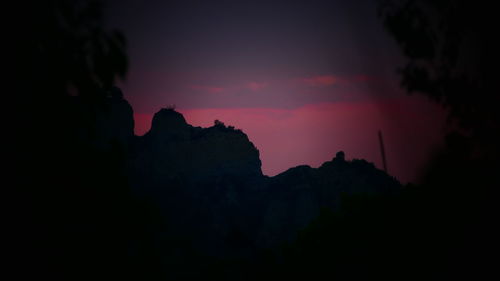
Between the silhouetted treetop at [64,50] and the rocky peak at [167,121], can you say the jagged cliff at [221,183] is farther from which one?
the silhouetted treetop at [64,50]

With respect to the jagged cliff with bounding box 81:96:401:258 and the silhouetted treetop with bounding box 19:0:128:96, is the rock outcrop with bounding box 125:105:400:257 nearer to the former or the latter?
the jagged cliff with bounding box 81:96:401:258

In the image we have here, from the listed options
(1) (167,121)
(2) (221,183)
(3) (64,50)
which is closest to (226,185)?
(2) (221,183)

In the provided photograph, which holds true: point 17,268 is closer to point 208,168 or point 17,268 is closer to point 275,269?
point 275,269

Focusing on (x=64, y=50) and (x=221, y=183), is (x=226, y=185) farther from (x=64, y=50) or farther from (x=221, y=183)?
(x=64, y=50)

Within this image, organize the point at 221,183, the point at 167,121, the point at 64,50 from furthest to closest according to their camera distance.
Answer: the point at 167,121 → the point at 221,183 → the point at 64,50

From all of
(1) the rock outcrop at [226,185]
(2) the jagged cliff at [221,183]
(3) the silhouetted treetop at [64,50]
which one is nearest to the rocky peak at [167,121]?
(2) the jagged cliff at [221,183]

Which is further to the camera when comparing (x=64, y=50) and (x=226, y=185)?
(x=226, y=185)

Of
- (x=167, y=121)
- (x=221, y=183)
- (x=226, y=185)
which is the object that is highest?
(x=167, y=121)

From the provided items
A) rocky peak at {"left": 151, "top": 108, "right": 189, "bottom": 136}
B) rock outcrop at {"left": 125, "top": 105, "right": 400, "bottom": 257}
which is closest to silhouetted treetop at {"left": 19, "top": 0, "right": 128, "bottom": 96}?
rock outcrop at {"left": 125, "top": 105, "right": 400, "bottom": 257}

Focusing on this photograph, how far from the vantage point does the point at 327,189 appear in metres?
76.0

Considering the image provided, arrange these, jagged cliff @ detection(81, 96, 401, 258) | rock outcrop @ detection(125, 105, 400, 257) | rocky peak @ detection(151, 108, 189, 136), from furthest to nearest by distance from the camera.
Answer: rocky peak @ detection(151, 108, 189, 136), rock outcrop @ detection(125, 105, 400, 257), jagged cliff @ detection(81, 96, 401, 258)

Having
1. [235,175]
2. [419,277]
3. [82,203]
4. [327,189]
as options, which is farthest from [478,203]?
[235,175]

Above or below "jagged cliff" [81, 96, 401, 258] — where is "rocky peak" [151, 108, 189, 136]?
above

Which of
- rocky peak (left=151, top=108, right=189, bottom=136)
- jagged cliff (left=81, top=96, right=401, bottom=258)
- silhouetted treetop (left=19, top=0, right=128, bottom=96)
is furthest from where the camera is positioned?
rocky peak (left=151, top=108, right=189, bottom=136)
